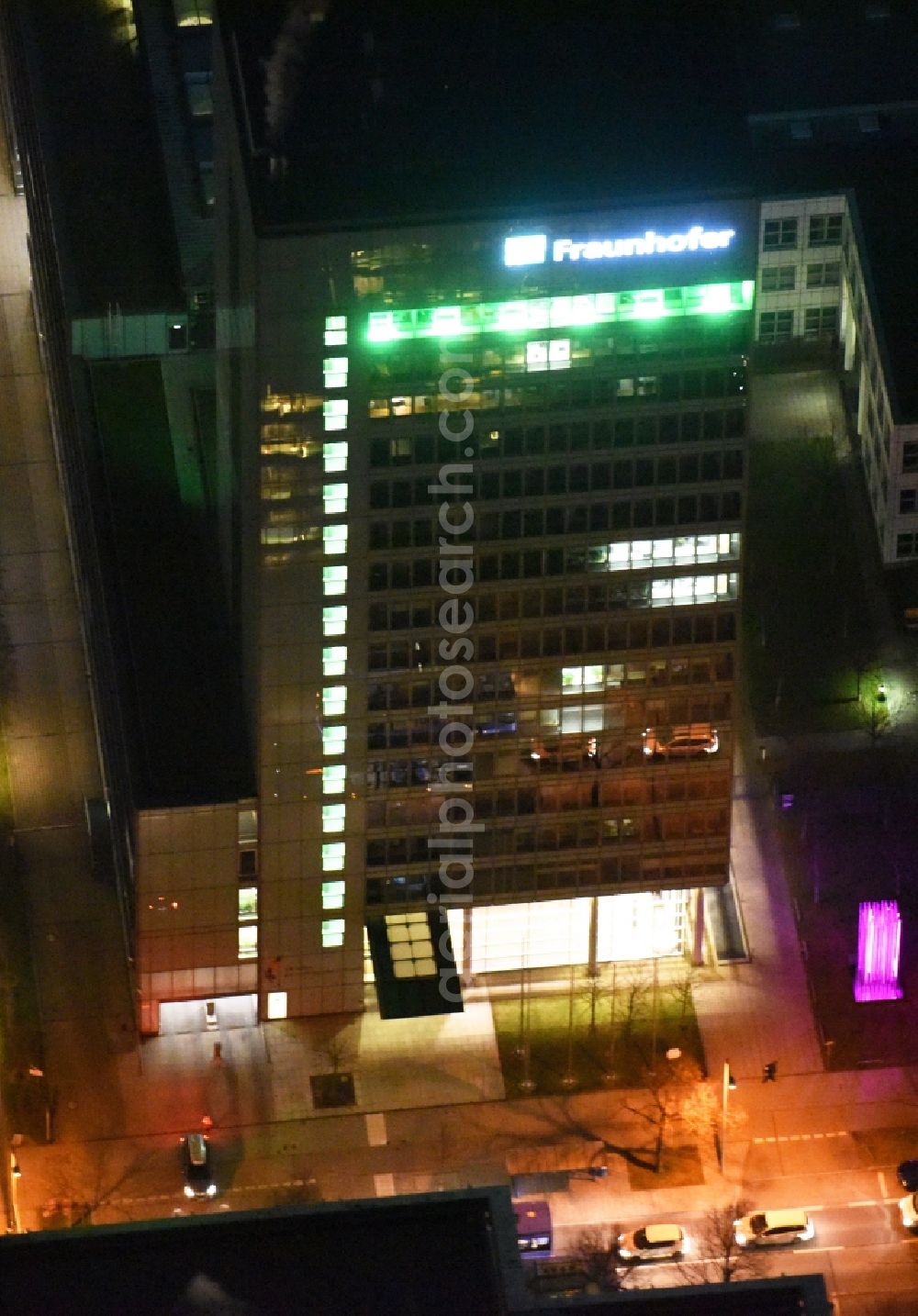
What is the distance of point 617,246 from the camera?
193 metres

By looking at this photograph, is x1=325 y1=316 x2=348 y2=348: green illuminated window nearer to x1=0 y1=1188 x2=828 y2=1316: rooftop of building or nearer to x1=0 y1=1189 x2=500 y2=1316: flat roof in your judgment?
x1=0 y1=1188 x2=828 y2=1316: rooftop of building

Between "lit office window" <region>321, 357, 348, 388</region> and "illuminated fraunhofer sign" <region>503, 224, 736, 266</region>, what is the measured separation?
38.5 ft

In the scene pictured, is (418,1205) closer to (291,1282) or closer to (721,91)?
(291,1282)

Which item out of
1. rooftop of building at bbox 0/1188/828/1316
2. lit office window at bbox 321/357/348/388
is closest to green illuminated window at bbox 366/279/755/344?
lit office window at bbox 321/357/348/388

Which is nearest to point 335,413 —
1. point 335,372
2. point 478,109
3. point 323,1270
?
point 335,372

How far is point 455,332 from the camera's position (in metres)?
195

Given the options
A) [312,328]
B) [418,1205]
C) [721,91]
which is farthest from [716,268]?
[418,1205]

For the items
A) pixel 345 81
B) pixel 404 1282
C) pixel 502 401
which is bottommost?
pixel 404 1282

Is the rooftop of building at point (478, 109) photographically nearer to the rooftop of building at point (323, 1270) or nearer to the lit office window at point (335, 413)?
the lit office window at point (335, 413)

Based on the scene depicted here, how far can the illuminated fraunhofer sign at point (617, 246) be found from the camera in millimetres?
191750

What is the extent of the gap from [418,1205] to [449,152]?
280 ft

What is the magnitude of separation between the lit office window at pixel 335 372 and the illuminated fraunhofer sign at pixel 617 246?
38.5ft

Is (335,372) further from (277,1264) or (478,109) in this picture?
(277,1264)

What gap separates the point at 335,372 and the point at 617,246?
1800cm
